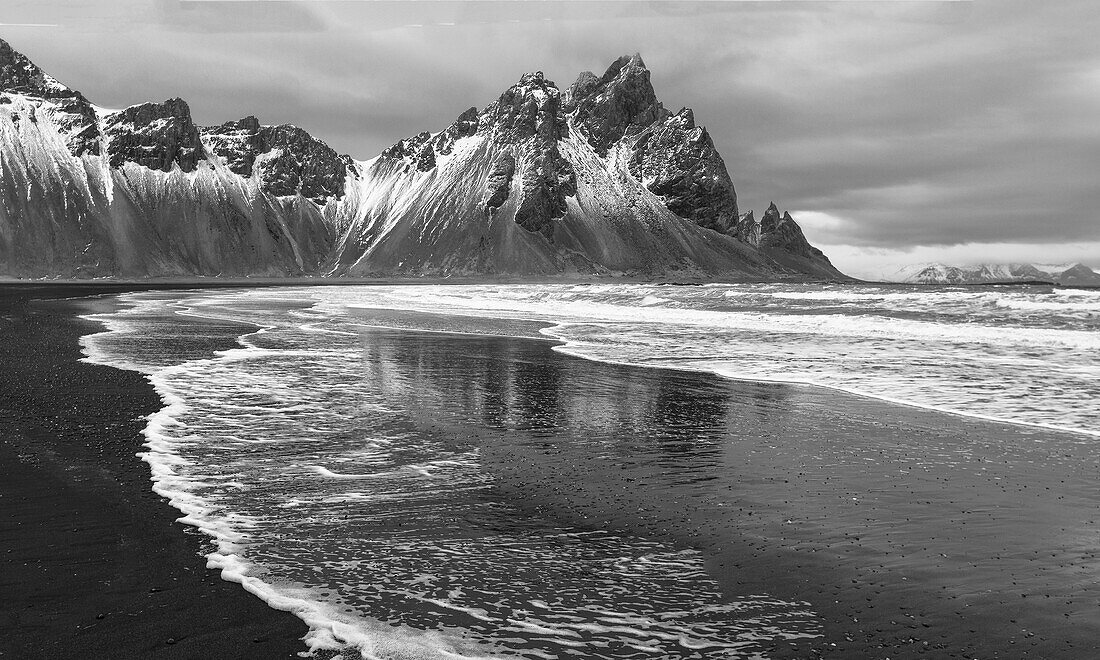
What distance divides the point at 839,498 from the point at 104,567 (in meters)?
7.63

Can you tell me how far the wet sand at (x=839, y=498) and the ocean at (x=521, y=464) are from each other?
3.5 inches

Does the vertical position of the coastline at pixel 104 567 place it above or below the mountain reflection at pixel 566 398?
below

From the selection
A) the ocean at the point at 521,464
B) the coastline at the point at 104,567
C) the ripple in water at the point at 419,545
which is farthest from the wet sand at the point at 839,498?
the coastline at the point at 104,567

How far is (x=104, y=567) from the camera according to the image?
663cm

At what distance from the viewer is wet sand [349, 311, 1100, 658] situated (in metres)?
5.95

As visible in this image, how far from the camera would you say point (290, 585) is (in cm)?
636

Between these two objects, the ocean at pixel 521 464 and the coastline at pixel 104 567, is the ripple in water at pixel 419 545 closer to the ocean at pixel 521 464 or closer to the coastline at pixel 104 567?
the ocean at pixel 521 464

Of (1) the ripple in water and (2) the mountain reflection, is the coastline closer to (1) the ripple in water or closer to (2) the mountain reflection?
(1) the ripple in water

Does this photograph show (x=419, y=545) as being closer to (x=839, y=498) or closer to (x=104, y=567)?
(x=104, y=567)

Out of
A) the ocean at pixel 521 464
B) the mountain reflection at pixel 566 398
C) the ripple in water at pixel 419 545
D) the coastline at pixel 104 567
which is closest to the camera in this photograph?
the coastline at pixel 104 567

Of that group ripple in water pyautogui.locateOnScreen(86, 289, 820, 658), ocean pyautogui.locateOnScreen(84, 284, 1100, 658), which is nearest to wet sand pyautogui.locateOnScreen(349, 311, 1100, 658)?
ocean pyautogui.locateOnScreen(84, 284, 1100, 658)

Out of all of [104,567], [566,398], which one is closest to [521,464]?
[104,567]

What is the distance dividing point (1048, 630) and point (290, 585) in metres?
5.81

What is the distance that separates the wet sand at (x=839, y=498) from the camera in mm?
5945
